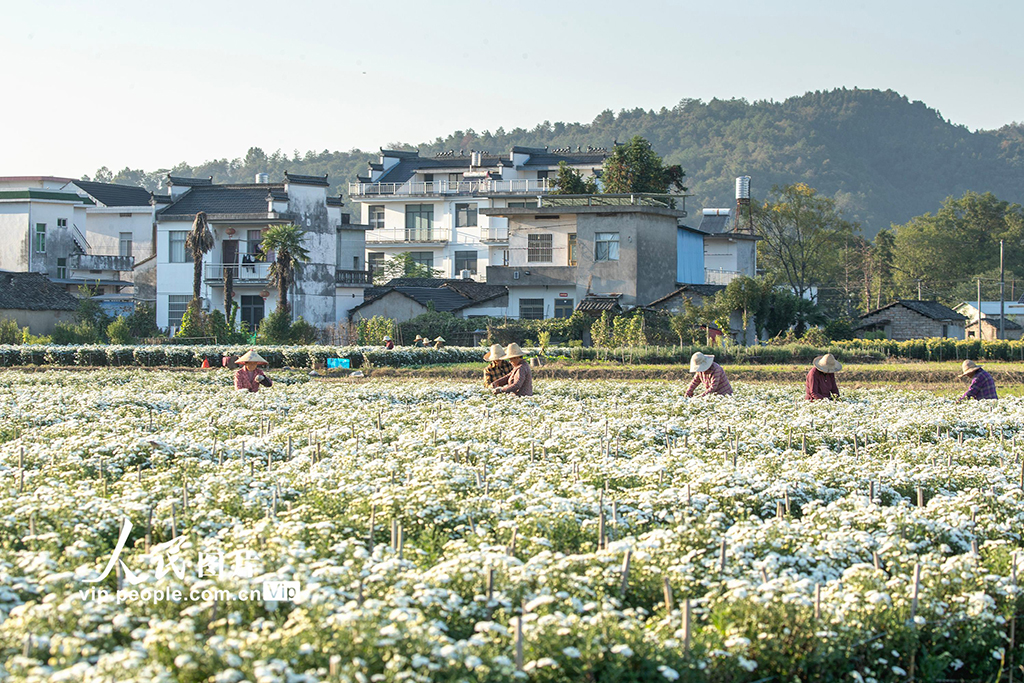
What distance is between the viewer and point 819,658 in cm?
699

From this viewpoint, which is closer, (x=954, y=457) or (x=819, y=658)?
(x=819, y=658)

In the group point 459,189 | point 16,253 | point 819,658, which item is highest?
point 459,189

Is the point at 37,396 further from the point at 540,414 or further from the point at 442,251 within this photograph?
the point at 442,251

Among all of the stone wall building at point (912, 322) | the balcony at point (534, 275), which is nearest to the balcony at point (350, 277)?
the balcony at point (534, 275)

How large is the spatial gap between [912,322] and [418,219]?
115 feet

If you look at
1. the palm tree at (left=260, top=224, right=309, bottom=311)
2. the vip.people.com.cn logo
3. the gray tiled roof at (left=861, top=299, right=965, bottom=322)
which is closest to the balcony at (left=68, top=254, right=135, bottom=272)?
the palm tree at (left=260, top=224, right=309, bottom=311)

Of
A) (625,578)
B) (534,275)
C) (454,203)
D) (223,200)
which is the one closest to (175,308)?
(223,200)

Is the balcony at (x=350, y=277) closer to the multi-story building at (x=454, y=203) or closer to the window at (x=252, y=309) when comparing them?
the window at (x=252, y=309)

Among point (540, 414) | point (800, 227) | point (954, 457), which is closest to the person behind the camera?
point (954, 457)

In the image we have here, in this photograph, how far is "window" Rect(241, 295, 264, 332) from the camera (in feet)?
182

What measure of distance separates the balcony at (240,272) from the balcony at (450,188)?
70.1 ft

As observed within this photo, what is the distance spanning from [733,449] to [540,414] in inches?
205

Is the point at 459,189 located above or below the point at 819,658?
above

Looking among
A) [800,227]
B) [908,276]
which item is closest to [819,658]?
[800,227]
